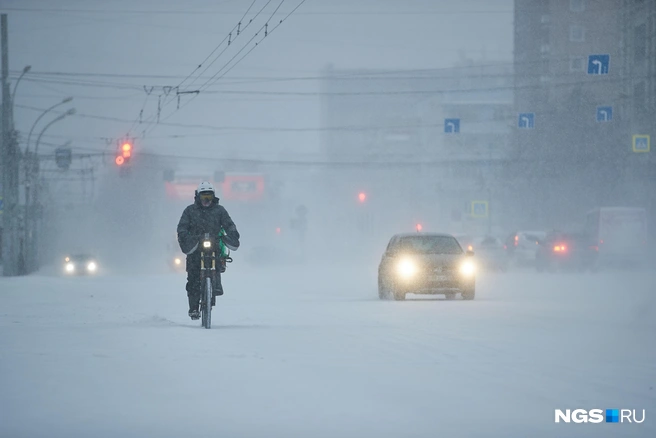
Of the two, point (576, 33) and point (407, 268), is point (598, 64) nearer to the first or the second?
point (407, 268)

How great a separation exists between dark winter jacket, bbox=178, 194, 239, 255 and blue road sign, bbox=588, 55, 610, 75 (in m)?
29.5

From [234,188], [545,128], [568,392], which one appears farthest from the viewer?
[234,188]

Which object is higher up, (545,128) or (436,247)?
(545,128)

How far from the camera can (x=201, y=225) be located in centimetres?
1566

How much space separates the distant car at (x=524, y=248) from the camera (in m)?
52.9

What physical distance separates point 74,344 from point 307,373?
378 centimetres

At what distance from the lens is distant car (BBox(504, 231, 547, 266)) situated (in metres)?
52.9

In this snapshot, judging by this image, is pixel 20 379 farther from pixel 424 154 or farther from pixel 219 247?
pixel 424 154

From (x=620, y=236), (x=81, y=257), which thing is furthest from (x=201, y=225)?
(x=81, y=257)

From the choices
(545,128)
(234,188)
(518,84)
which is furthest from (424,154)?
(545,128)

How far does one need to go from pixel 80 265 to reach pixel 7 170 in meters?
15.3

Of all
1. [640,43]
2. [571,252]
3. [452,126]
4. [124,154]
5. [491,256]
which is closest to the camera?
[124,154]

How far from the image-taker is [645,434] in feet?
24.4

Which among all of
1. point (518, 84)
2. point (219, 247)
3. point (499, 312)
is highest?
point (518, 84)
